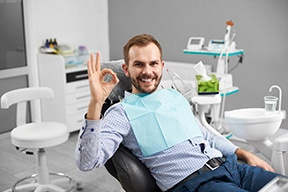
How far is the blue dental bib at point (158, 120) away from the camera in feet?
5.53

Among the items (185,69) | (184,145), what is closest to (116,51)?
(185,69)

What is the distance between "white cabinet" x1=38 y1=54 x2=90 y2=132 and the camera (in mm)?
3703

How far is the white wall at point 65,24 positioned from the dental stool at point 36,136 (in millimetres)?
1289

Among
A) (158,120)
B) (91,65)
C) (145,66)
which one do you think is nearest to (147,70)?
A: (145,66)

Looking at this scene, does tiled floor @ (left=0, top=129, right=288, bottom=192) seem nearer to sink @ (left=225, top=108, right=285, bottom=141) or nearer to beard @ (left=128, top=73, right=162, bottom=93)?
sink @ (left=225, top=108, right=285, bottom=141)

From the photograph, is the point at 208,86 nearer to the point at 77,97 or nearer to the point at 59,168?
the point at 59,168

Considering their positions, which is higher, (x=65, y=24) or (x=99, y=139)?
(x=65, y=24)

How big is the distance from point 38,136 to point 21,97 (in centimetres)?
36

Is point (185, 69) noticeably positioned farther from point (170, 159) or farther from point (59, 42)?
point (170, 159)

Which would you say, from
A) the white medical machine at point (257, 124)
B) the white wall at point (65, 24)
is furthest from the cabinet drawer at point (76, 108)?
the white medical machine at point (257, 124)

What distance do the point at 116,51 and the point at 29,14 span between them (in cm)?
108

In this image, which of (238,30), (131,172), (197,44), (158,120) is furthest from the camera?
(238,30)

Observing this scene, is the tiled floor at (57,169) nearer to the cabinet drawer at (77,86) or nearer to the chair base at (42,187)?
the chair base at (42,187)

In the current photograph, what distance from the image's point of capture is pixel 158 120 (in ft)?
5.69
